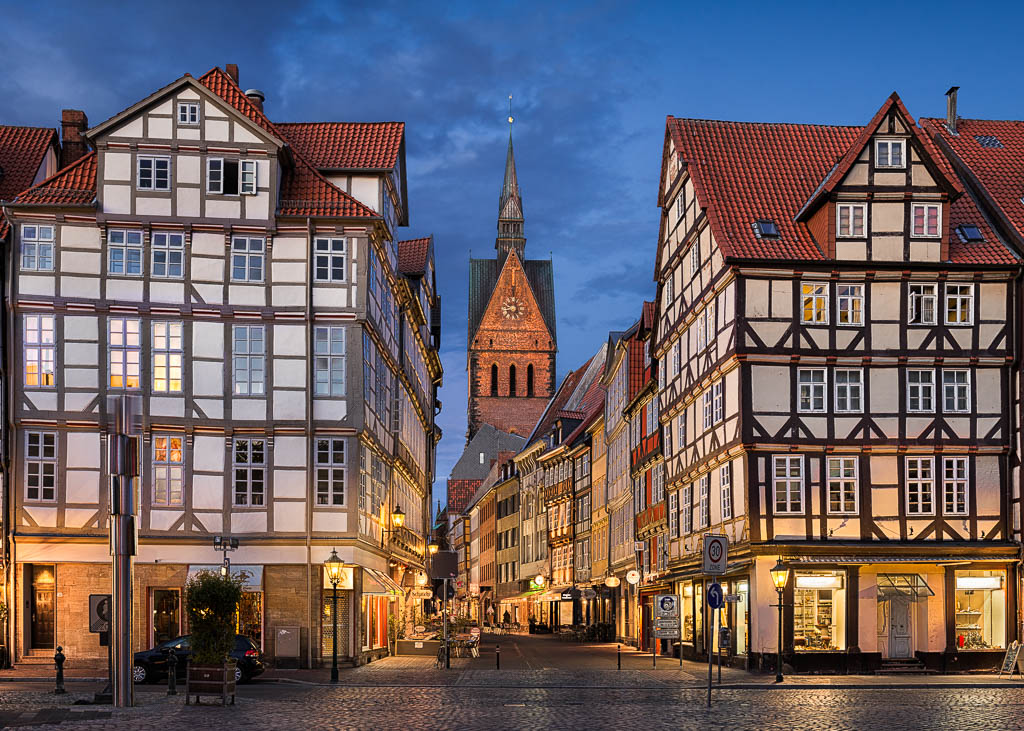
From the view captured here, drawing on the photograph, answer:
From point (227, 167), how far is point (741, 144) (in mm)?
15264

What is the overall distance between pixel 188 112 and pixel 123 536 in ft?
58.2

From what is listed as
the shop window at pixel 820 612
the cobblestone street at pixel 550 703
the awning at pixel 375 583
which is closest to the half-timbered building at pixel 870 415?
the shop window at pixel 820 612

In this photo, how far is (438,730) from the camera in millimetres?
20422

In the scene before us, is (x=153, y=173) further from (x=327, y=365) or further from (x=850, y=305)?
(x=850, y=305)

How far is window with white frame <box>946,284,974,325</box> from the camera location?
39.2m

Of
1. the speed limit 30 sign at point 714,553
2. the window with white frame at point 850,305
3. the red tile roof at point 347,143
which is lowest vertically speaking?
the speed limit 30 sign at point 714,553

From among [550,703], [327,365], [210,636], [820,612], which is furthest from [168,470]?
[820,612]

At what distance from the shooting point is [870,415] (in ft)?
127

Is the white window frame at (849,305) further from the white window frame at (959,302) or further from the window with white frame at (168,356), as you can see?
the window with white frame at (168,356)

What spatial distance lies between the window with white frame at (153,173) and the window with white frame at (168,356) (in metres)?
3.82

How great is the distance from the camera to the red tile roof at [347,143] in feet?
140

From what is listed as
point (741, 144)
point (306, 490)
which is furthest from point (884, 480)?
point (306, 490)

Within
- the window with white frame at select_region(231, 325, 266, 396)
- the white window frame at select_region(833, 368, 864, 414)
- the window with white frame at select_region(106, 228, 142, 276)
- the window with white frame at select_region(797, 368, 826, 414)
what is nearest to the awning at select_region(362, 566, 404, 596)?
the window with white frame at select_region(231, 325, 266, 396)

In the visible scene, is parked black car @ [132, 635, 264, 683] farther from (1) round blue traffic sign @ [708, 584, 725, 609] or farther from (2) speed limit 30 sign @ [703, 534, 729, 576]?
(2) speed limit 30 sign @ [703, 534, 729, 576]
